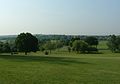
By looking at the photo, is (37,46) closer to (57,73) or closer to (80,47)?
(80,47)

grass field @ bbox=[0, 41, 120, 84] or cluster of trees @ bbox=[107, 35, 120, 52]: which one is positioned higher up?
grass field @ bbox=[0, 41, 120, 84]

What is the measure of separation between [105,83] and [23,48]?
232ft

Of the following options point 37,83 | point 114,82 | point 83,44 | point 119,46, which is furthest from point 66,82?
point 119,46

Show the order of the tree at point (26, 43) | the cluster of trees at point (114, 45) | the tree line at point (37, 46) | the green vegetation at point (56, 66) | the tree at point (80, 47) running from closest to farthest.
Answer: the green vegetation at point (56, 66)
the tree at point (26, 43)
the tree line at point (37, 46)
the tree at point (80, 47)
the cluster of trees at point (114, 45)

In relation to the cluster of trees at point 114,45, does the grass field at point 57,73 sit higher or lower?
higher

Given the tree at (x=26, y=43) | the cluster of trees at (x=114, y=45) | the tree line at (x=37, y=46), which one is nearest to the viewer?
the tree at (x=26, y=43)

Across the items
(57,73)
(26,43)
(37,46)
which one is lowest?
(37,46)

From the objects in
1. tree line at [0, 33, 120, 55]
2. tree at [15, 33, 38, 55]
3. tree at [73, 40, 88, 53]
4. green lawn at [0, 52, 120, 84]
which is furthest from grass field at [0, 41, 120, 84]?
→ tree at [73, 40, 88, 53]

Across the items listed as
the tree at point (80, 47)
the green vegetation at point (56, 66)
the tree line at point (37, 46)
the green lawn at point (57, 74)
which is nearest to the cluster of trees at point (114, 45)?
the tree line at point (37, 46)

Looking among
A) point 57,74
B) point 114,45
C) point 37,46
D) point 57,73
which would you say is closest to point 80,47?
point 114,45

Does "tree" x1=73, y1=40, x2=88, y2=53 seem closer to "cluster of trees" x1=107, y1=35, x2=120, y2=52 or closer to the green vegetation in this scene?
the green vegetation

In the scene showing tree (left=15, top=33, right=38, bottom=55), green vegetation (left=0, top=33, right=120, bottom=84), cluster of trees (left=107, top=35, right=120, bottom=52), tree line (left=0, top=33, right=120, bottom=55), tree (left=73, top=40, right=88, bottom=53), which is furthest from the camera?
cluster of trees (left=107, top=35, right=120, bottom=52)

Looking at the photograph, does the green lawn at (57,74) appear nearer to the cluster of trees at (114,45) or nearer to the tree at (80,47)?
the tree at (80,47)

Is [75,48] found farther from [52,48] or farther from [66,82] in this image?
[66,82]
